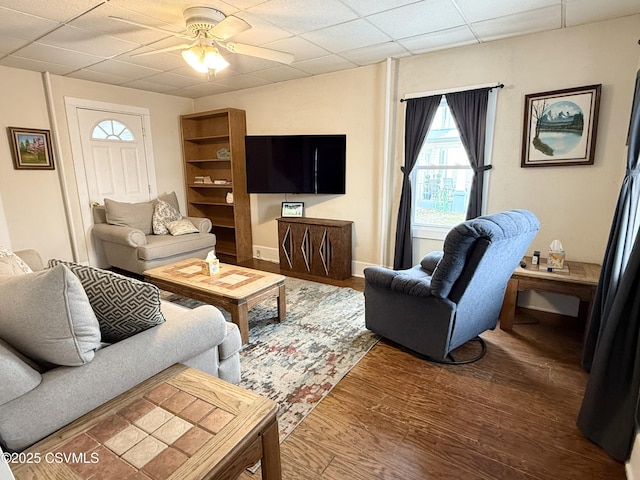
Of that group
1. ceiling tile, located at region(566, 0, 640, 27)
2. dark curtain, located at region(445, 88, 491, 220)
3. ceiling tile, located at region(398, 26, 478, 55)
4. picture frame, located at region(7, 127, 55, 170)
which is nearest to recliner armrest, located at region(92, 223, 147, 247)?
picture frame, located at region(7, 127, 55, 170)

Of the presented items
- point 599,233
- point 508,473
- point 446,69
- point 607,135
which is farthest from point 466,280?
point 446,69

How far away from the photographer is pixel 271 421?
46.1 inches

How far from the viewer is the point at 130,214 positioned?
4.41m

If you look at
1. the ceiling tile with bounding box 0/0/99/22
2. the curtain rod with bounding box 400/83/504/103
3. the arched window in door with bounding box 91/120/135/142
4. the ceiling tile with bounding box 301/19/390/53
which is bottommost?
the arched window in door with bounding box 91/120/135/142

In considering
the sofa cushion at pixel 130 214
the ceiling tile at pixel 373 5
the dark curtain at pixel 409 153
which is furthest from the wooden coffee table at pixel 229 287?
the ceiling tile at pixel 373 5

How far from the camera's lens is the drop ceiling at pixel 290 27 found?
7.81ft

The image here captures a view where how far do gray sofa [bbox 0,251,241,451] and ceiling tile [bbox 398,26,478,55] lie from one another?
2954 millimetres

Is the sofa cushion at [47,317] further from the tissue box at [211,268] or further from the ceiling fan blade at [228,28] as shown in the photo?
the ceiling fan blade at [228,28]

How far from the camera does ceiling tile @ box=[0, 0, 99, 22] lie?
7.48 ft

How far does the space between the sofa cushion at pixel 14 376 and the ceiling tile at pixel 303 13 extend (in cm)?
245

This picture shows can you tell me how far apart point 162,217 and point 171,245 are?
0.70 meters

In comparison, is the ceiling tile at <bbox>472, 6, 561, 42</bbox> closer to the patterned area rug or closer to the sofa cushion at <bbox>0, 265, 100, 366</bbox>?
the patterned area rug

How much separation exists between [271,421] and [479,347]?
197 cm

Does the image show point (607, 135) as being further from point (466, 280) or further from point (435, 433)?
point (435, 433)
